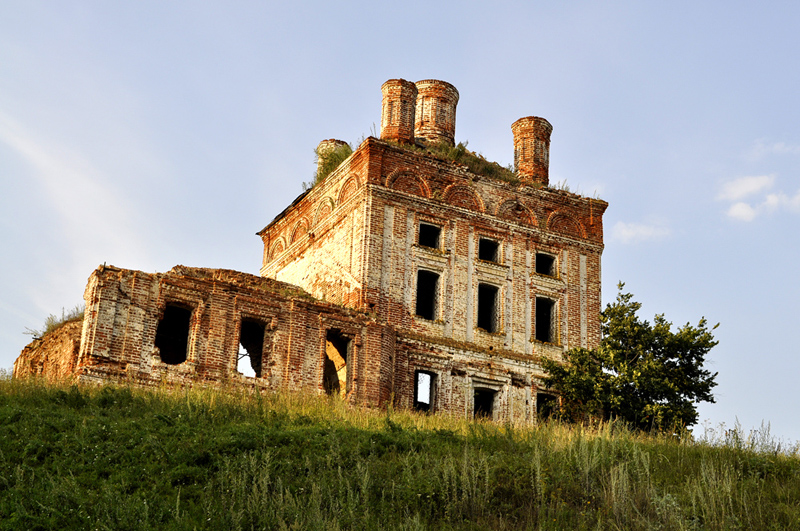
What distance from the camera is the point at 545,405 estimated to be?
24.9 metres

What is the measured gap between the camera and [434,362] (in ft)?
79.2

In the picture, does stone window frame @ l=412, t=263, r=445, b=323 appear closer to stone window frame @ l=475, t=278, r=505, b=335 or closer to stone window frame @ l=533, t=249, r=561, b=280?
stone window frame @ l=475, t=278, r=505, b=335

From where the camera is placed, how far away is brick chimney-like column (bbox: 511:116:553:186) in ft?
94.0

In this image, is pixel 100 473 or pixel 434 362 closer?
pixel 100 473

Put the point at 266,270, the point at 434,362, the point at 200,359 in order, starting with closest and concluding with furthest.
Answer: the point at 200,359 < the point at 434,362 < the point at 266,270

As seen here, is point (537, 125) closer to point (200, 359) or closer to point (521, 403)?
point (521, 403)

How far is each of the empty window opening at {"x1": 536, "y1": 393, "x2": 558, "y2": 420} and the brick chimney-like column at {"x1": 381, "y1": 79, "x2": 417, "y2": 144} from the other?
8.08 m

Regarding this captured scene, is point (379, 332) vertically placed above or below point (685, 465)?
above

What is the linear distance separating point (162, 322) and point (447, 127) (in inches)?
416

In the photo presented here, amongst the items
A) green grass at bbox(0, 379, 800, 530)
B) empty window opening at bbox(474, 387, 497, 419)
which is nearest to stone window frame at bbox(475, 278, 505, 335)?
empty window opening at bbox(474, 387, 497, 419)

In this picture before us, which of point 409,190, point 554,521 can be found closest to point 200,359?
point 409,190

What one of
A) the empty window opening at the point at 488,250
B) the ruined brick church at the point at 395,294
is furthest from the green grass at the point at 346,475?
the empty window opening at the point at 488,250

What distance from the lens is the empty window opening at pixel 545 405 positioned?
2489cm

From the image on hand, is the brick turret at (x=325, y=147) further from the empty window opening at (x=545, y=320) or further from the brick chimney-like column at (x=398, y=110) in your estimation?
the empty window opening at (x=545, y=320)
